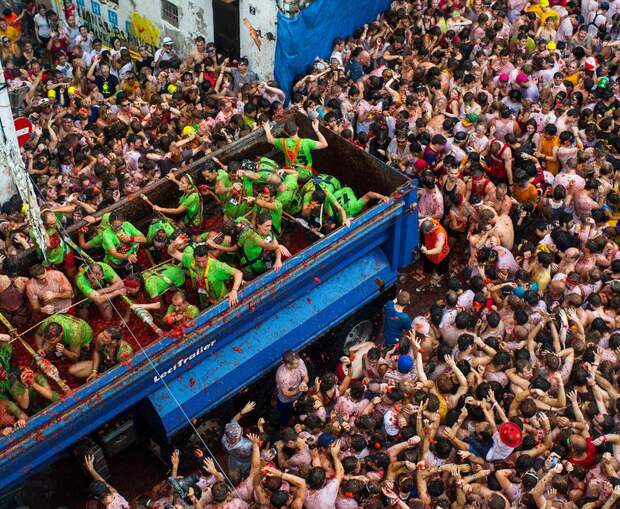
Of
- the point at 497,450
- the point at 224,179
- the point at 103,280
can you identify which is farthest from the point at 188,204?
the point at 497,450

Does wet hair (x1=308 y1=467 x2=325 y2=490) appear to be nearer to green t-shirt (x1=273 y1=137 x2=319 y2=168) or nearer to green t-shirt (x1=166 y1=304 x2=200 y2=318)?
green t-shirt (x1=166 y1=304 x2=200 y2=318)

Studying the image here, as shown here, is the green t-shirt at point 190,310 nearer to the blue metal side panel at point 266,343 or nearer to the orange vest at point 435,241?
the blue metal side panel at point 266,343

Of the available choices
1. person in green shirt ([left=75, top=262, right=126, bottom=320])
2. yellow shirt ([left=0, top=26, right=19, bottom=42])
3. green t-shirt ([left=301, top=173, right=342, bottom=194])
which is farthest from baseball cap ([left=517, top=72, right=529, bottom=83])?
yellow shirt ([left=0, top=26, right=19, bottom=42])

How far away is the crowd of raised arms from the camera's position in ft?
23.3

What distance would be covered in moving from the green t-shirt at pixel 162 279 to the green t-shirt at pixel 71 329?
2.59 ft

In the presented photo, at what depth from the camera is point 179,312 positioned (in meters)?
7.85

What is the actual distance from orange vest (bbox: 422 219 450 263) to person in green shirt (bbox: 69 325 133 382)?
406cm

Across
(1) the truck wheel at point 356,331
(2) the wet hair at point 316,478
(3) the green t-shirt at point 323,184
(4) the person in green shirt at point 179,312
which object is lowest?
(1) the truck wheel at point 356,331

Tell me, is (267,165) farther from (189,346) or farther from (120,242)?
(189,346)

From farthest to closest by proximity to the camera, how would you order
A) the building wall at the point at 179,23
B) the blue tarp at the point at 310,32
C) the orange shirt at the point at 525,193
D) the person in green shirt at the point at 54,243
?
the building wall at the point at 179,23 < the blue tarp at the point at 310,32 < the orange shirt at the point at 525,193 < the person in green shirt at the point at 54,243

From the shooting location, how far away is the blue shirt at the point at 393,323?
8.74 m

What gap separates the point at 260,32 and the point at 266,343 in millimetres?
6765

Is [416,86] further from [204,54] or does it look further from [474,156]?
[204,54]

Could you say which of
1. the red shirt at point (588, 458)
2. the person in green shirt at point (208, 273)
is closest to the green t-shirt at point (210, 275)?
the person in green shirt at point (208, 273)
